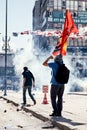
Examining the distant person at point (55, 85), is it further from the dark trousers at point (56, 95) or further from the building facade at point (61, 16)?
the building facade at point (61, 16)

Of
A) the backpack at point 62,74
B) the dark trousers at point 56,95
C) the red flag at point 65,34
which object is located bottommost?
the dark trousers at point 56,95

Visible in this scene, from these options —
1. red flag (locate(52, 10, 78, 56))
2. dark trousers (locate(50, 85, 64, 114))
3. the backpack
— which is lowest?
dark trousers (locate(50, 85, 64, 114))

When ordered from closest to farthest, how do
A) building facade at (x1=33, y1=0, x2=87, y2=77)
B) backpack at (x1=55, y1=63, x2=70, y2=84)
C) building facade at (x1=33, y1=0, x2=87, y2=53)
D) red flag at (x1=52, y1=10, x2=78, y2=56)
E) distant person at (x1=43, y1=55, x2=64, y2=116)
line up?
backpack at (x1=55, y1=63, x2=70, y2=84), distant person at (x1=43, y1=55, x2=64, y2=116), red flag at (x1=52, y1=10, x2=78, y2=56), building facade at (x1=33, y1=0, x2=87, y2=77), building facade at (x1=33, y1=0, x2=87, y2=53)

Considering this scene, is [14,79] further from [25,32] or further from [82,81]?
[25,32]

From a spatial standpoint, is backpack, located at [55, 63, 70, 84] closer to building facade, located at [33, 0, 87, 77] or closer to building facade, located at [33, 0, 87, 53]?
building facade, located at [33, 0, 87, 77]

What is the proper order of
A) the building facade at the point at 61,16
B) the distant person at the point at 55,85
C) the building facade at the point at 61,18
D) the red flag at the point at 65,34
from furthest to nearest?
the building facade at the point at 61,16 < the building facade at the point at 61,18 < the red flag at the point at 65,34 < the distant person at the point at 55,85

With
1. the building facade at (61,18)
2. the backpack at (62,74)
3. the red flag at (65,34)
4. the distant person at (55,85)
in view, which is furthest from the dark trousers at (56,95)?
the building facade at (61,18)

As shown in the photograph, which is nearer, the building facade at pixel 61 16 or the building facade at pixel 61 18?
the building facade at pixel 61 18

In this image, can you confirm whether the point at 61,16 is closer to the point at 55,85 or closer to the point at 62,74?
Answer: the point at 55,85

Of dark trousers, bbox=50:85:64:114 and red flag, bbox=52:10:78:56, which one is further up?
red flag, bbox=52:10:78:56

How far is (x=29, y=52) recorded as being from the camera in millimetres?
87938

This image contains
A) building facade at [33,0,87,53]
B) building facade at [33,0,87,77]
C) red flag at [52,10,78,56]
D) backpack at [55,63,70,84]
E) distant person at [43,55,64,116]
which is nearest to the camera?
backpack at [55,63,70,84]

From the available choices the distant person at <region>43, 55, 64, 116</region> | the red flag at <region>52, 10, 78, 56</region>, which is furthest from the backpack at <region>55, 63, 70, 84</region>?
the red flag at <region>52, 10, 78, 56</region>

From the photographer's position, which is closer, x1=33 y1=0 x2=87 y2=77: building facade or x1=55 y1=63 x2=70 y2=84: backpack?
x1=55 y1=63 x2=70 y2=84: backpack
